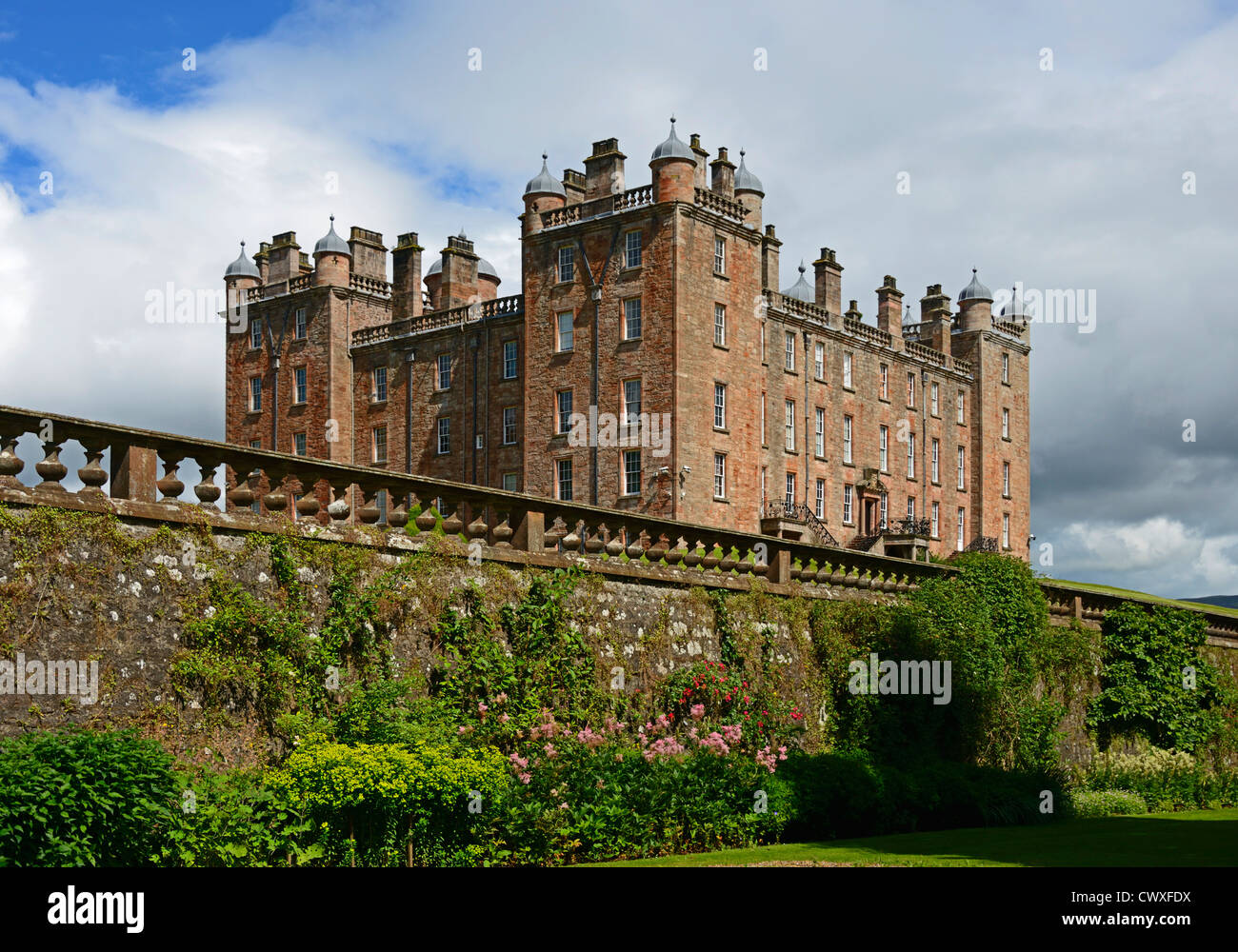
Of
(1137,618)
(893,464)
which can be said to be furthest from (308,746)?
(893,464)

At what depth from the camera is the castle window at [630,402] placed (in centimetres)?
Result: 4756

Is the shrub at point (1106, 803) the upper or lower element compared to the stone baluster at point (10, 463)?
lower

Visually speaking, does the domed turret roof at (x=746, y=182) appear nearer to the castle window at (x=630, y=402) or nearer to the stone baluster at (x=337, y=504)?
the castle window at (x=630, y=402)

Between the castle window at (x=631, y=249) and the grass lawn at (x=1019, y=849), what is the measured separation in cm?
3109

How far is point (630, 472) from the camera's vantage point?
155 feet

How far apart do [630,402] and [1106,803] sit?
1062 inches

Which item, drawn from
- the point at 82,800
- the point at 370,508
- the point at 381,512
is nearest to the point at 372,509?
the point at 370,508

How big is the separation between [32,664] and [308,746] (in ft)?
8.87

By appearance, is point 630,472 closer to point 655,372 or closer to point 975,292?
point 655,372

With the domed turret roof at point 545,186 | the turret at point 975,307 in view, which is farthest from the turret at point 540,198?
the turret at point 975,307

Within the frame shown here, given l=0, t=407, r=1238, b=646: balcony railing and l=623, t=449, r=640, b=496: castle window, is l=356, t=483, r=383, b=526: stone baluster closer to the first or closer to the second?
l=0, t=407, r=1238, b=646: balcony railing

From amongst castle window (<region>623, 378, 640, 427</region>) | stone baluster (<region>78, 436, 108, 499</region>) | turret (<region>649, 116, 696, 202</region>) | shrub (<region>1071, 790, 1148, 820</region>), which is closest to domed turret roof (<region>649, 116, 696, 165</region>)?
turret (<region>649, 116, 696, 202</region>)

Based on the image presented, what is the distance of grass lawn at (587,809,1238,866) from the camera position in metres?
14.2
